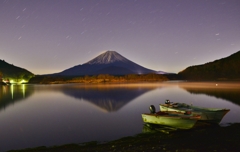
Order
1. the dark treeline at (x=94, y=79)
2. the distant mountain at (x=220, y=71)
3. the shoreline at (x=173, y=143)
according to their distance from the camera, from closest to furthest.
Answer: the shoreline at (x=173, y=143)
the dark treeline at (x=94, y=79)
the distant mountain at (x=220, y=71)

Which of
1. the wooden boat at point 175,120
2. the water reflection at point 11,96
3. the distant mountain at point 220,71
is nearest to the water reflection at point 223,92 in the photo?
the wooden boat at point 175,120

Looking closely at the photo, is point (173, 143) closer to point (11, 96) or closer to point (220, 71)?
point (11, 96)

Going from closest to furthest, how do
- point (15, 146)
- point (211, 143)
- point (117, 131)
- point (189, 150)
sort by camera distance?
point (189, 150) < point (211, 143) < point (15, 146) < point (117, 131)

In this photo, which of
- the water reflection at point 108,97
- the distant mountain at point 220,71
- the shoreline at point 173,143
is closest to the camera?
the shoreline at point 173,143

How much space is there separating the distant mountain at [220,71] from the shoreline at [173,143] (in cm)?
12536

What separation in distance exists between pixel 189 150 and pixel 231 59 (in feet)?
507

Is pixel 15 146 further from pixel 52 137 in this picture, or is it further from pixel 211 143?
pixel 211 143

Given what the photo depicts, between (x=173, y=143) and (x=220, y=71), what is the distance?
14640 cm

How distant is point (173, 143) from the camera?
10875 millimetres

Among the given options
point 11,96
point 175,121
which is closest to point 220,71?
point 11,96

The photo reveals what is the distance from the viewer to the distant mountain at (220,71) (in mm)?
132125

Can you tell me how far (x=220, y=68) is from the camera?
147m

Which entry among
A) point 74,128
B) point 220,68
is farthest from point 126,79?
point 74,128

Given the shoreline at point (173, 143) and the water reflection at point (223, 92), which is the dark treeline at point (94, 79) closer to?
the water reflection at point (223, 92)
